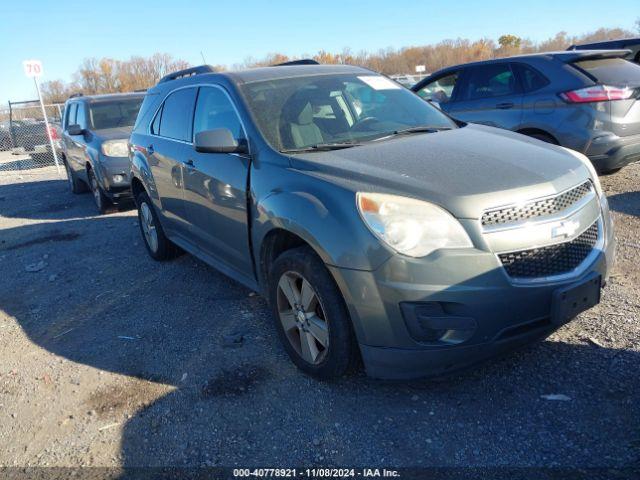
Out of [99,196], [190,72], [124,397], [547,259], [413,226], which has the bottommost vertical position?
[124,397]

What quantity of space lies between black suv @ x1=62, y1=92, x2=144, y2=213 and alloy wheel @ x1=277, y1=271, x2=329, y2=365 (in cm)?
562

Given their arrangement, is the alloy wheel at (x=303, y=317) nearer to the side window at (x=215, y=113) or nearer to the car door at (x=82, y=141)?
the side window at (x=215, y=113)

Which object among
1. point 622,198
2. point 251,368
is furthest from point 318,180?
point 622,198

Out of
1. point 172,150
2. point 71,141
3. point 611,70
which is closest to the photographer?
point 172,150

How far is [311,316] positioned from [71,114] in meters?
9.11

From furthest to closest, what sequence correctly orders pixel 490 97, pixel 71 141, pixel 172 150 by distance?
pixel 71 141 < pixel 490 97 < pixel 172 150

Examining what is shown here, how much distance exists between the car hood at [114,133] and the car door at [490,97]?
4.95 metres

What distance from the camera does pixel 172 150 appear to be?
14.9 ft

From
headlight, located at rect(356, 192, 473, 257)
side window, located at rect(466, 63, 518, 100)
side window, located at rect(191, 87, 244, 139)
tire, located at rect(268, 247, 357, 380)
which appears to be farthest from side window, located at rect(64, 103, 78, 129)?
headlight, located at rect(356, 192, 473, 257)

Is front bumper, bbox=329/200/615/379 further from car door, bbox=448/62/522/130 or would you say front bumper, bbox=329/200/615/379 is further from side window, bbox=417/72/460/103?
side window, bbox=417/72/460/103

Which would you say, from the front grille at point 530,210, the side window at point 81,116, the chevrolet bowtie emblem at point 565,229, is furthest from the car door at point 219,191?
the side window at point 81,116

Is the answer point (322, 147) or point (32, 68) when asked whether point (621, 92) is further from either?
point (32, 68)

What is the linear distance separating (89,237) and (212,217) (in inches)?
156

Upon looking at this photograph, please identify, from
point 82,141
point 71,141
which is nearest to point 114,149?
point 82,141
